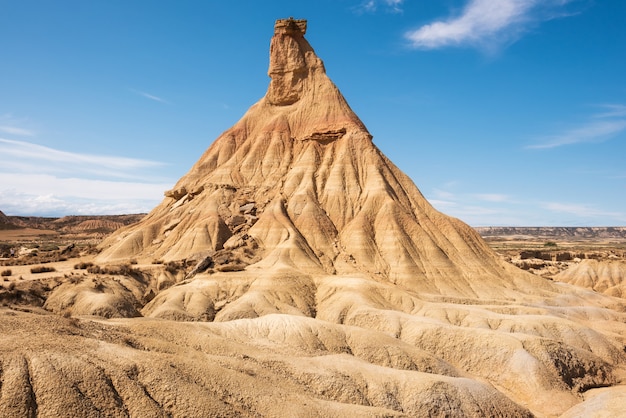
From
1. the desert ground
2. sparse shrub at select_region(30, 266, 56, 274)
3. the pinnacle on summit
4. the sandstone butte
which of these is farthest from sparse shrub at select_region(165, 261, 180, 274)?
the pinnacle on summit

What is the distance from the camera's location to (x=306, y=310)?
3853cm

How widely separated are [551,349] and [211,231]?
36.3 meters

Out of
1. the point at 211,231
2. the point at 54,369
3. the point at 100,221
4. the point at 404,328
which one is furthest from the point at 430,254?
the point at 100,221

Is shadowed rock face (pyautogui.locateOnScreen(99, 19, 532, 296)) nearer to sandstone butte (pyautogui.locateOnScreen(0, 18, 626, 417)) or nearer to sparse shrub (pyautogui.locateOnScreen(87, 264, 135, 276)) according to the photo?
sandstone butte (pyautogui.locateOnScreen(0, 18, 626, 417))

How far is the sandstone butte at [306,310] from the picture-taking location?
1427cm

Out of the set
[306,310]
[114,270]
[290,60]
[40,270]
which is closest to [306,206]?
[306,310]

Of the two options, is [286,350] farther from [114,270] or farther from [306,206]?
[306,206]

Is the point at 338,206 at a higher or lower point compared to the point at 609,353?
higher

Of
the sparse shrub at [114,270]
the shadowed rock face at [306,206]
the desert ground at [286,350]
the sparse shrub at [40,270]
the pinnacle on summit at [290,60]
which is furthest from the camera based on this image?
the pinnacle on summit at [290,60]

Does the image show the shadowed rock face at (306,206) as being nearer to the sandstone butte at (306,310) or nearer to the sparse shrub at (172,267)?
the sandstone butte at (306,310)

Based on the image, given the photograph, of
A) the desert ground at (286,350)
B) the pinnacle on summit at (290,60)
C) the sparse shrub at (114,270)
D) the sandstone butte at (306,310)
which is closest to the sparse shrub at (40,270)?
the desert ground at (286,350)

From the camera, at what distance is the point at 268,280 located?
136 ft

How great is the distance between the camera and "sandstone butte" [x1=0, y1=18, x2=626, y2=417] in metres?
14.3

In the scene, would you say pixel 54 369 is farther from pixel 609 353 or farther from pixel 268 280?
pixel 609 353
